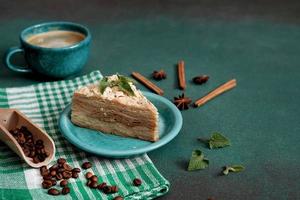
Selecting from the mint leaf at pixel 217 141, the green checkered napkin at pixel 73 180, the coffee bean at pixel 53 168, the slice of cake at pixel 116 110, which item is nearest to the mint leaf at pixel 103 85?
the slice of cake at pixel 116 110

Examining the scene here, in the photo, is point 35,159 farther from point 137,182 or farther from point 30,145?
point 137,182

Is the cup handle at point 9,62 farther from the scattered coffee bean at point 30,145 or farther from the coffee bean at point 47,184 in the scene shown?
the coffee bean at point 47,184

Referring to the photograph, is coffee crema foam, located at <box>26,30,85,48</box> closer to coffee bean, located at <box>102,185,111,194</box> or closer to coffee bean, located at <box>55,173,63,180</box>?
coffee bean, located at <box>55,173,63,180</box>

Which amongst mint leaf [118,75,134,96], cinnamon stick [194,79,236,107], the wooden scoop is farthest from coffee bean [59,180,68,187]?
cinnamon stick [194,79,236,107]

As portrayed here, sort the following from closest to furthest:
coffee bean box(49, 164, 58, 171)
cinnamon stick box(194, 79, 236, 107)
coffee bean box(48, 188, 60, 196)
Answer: coffee bean box(48, 188, 60, 196) → coffee bean box(49, 164, 58, 171) → cinnamon stick box(194, 79, 236, 107)

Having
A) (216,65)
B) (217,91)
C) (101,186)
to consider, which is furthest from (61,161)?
(216,65)

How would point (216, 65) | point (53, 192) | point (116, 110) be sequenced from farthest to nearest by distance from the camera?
point (216, 65), point (116, 110), point (53, 192)

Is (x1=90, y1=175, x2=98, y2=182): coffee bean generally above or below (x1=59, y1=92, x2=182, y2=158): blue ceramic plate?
below
